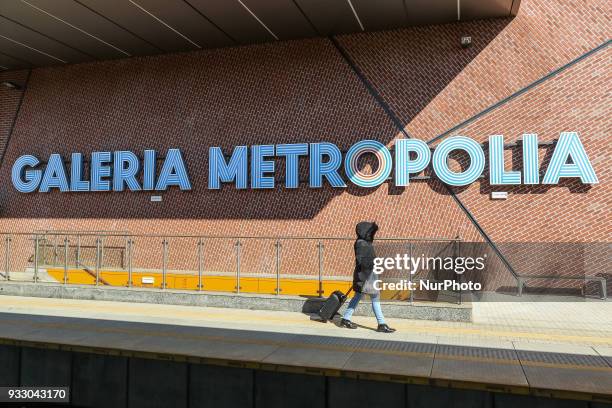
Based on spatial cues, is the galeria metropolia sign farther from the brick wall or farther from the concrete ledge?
the concrete ledge

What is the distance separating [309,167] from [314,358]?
31.5 feet

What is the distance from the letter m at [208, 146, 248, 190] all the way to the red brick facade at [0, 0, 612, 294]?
1.10ft

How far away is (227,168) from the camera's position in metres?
16.4

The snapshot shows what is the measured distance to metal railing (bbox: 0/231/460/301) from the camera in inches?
438

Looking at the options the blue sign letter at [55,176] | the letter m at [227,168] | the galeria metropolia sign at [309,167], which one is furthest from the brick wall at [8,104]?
the letter m at [227,168]

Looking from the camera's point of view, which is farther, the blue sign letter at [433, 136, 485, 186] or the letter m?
the letter m

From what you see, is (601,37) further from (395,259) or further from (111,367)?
(111,367)

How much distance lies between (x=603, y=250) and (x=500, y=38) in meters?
6.57

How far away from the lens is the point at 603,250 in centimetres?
1264

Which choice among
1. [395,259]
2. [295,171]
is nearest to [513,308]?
[395,259]

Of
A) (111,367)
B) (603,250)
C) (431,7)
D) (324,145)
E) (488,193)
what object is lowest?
(111,367)

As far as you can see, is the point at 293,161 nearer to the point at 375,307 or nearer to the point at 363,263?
the point at 363,263

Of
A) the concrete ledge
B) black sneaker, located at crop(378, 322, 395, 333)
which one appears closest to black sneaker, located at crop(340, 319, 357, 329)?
black sneaker, located at crop(378, 322, 395, 333)

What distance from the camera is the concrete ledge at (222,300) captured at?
9.57m
